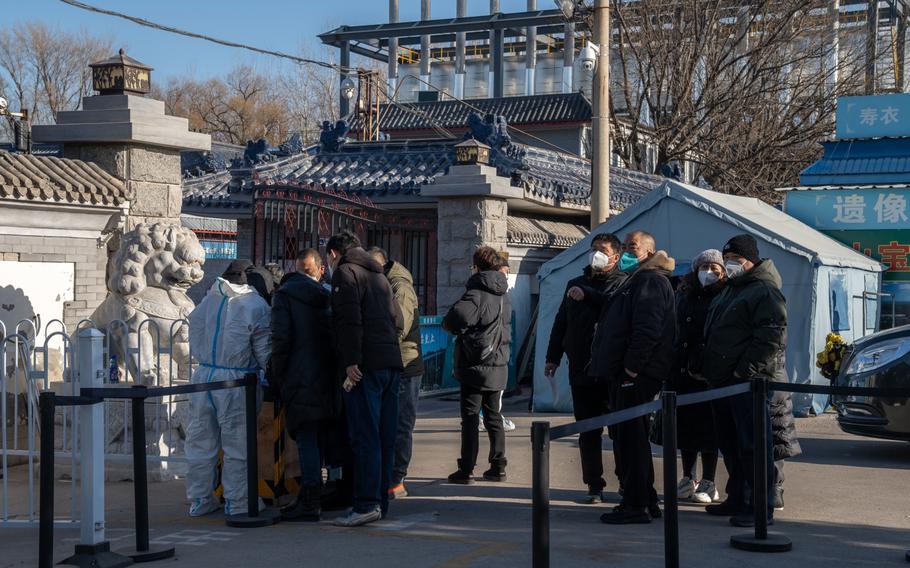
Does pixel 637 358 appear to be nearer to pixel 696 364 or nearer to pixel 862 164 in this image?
pixel 696 364

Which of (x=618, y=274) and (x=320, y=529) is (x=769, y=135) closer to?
(x=618, y=274)

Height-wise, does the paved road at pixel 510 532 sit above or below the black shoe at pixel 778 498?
below

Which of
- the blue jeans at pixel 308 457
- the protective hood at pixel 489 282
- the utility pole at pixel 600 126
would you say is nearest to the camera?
the blue jeans at pixel 308 457

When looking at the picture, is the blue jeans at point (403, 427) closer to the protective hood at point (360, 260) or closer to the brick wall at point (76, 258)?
the protective hood at point (360, 260)

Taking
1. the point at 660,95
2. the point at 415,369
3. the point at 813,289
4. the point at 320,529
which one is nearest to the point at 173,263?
the point at 415,369

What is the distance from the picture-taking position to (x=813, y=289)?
40.7 ft

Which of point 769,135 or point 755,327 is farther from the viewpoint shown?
point 769,135

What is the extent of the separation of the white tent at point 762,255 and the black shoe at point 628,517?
5469 mm

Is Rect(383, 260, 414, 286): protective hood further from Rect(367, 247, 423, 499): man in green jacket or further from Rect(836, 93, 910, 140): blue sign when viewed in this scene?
Rect(836, 93, 910, 140): blue sign

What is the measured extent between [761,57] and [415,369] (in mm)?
18169

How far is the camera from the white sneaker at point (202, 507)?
758cm

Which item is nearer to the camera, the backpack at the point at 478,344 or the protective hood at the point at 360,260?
the protective hood at the point at 360,260

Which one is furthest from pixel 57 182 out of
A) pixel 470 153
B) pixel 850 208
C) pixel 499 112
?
pixel 499 112

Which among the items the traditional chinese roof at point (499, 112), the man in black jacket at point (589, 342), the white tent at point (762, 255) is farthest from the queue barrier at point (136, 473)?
the traditional chinese roof at point (499, 112)
